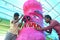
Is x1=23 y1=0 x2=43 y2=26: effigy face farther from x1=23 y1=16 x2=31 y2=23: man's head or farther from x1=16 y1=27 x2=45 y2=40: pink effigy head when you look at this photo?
x1=16 y1=27 x2=45 y2=40: pink effigy head

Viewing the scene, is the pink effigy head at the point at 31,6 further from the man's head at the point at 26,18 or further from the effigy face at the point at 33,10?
the man's head at the point at 26,18

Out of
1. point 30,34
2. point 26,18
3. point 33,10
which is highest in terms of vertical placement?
point 33,10

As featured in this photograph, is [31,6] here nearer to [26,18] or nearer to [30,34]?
[26,18]

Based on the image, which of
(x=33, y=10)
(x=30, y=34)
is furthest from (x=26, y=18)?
(x=30, y=34)

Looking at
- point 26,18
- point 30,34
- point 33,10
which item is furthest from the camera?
point 33,10

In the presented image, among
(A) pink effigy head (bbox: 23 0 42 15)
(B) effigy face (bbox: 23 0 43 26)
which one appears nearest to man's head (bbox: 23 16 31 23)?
(B) effigy face (bbox: 23 0 43 26)

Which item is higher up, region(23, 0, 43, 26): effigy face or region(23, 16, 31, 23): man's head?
region(23, 0, 43, 26): effigy face

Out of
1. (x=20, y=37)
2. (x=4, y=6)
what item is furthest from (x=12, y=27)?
(x=4, y=6)

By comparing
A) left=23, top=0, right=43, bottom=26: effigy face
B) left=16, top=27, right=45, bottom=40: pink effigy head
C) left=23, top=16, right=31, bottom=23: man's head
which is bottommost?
left=16, top=27, right=45, bottom=40: pink effigy head

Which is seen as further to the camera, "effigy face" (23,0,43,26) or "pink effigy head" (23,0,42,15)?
"pink effigy head" (23,0,42,15)

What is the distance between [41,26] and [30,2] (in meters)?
0.57

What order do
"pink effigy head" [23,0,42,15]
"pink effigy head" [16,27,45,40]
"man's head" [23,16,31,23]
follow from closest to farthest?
"pink effigy head" [16,27,45,40], "man's head" [23,16,31,23], "pink effigy head" [23,0,42,15]

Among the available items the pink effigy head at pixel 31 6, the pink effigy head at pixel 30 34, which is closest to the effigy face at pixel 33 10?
the pink effigy head at pixel 31 6

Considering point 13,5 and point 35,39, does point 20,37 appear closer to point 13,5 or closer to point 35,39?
point 35,39
